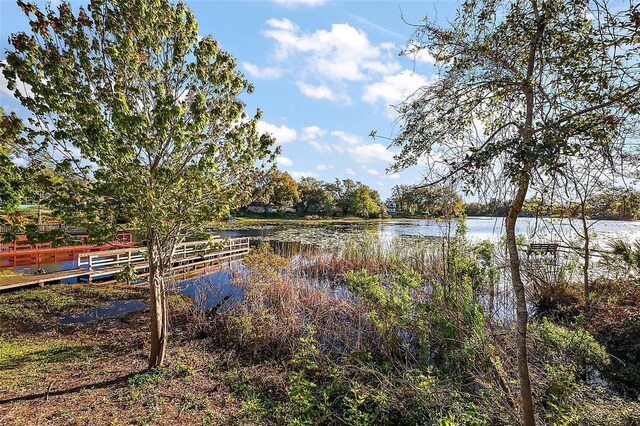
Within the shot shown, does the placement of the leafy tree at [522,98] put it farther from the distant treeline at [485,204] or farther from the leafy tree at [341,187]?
the leafy tree at [341,187]

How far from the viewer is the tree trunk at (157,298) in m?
4.10

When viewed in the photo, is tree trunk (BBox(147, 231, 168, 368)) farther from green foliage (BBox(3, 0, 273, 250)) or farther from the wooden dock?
the wooden dock

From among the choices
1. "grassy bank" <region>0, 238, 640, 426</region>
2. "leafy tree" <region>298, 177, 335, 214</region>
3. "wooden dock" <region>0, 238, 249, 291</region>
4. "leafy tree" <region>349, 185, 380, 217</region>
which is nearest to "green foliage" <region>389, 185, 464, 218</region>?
"grassy bank" <region>0, 238, 640, 426</region>

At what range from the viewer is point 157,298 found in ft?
14.1

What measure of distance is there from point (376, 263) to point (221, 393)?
8776 millimetres

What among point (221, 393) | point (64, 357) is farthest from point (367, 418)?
point (64, 357)

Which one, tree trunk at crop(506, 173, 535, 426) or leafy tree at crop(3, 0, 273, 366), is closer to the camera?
tree trunk at crop(506, 173, 535, 426)

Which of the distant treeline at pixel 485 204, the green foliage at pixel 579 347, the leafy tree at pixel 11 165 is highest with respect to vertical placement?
the leafy tree at pixel 11 165

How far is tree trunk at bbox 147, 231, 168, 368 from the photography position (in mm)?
4098

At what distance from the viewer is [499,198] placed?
196 centimetres

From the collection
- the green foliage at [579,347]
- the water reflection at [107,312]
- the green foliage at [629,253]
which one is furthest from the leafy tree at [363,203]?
the green foliage at [579,347]

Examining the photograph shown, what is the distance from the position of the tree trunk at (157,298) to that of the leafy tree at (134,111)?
30 mm

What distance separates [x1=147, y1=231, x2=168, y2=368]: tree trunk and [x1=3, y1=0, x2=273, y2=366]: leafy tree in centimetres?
3

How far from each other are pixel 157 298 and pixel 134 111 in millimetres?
2417
